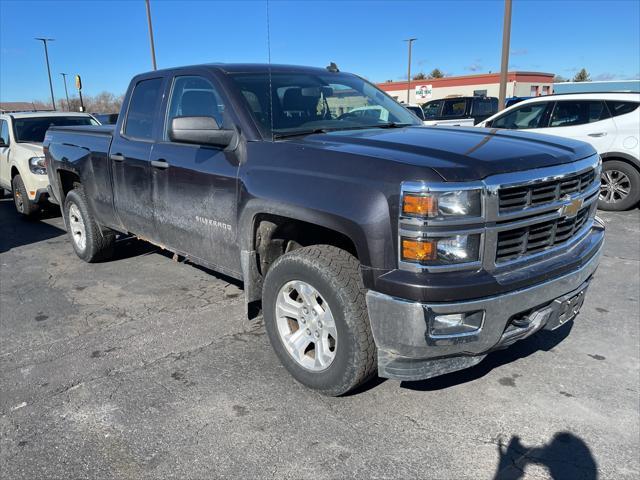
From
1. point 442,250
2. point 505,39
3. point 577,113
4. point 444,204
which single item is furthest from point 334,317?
point 505,39

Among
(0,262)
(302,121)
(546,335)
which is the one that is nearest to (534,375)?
(546,335)

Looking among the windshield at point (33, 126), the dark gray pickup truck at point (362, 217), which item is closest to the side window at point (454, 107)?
the windshield at point (33, 126)

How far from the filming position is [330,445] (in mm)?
2703

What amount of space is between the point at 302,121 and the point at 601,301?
313 cm

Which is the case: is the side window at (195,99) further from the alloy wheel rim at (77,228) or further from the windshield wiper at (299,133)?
the alloy wheel rim at (77,228)

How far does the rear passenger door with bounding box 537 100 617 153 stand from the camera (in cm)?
839

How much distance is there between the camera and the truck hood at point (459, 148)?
8.25ft

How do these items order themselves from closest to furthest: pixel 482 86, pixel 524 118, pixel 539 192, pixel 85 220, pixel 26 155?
pixel 539 192
pixel 85 220
pixel 26 155
pixel 524 118
pixel 482 86

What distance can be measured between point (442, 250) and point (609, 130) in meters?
7.43

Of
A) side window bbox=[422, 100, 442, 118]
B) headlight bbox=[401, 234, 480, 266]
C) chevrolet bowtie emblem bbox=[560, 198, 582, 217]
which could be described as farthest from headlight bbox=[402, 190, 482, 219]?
side window bbox=[422, 100, 442, 118]

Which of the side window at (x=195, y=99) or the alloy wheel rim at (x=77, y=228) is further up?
the side window at (x=195, y=99)

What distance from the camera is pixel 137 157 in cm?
441

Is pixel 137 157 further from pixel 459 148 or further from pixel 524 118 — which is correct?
pixel 524 118

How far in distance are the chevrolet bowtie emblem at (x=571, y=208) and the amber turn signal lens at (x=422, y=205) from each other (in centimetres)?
90
